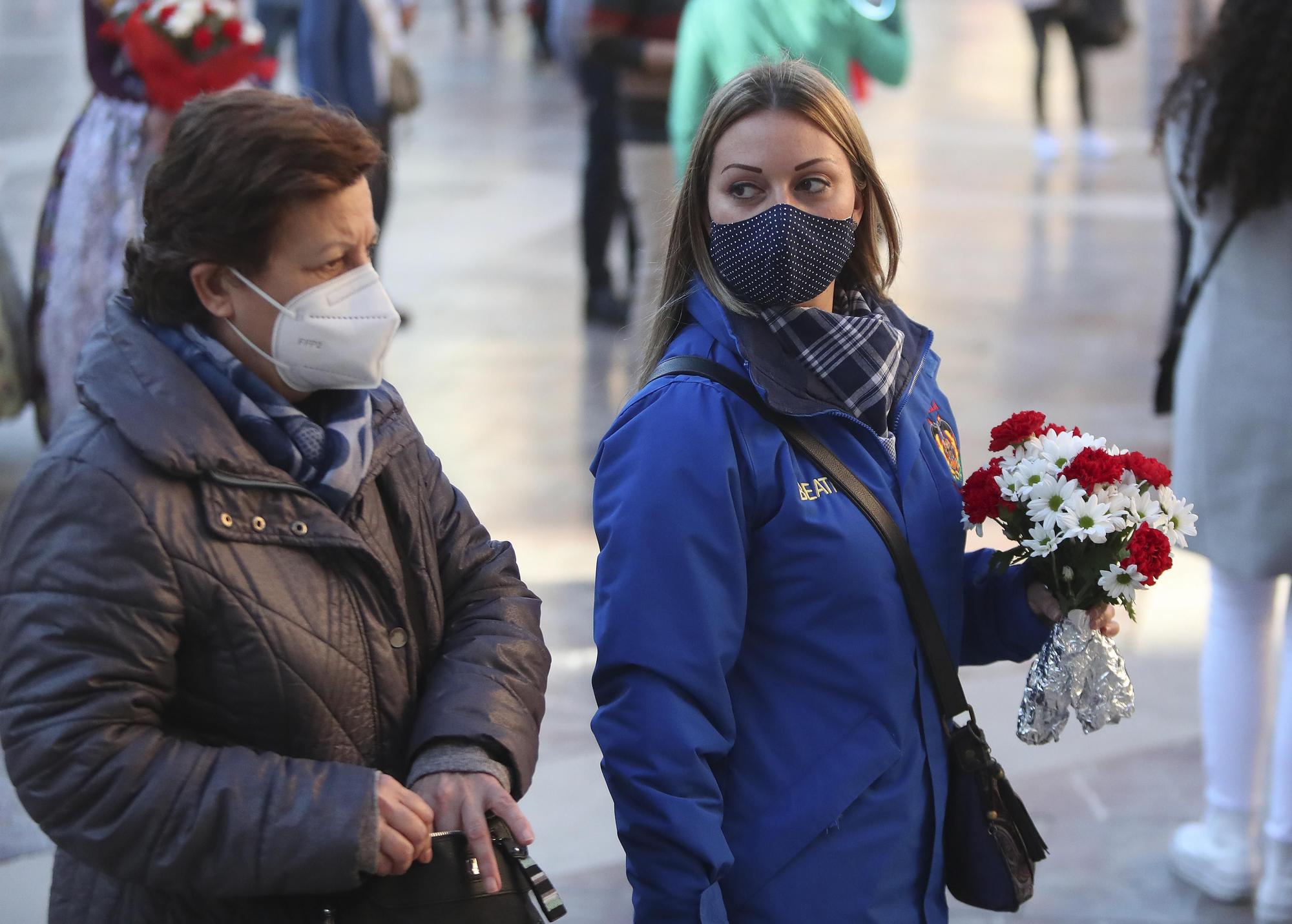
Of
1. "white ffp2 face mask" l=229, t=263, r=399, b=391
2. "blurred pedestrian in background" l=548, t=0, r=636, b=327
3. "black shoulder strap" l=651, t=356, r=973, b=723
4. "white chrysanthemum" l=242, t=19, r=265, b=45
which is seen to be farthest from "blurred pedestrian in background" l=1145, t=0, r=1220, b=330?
"white ffp2 face mask" l=229, t=263, r=399, b=391

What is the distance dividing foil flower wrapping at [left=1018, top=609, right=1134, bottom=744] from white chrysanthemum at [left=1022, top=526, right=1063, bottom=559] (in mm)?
114

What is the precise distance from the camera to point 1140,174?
1132 cm

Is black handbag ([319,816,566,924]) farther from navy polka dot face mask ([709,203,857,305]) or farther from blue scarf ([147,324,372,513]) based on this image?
navy polka dot face mask ([709,203,857,305])

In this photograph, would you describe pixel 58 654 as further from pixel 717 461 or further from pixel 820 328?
pixel 820 328

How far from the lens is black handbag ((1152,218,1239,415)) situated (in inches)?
124

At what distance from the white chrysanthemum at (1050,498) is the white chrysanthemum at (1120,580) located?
99mm

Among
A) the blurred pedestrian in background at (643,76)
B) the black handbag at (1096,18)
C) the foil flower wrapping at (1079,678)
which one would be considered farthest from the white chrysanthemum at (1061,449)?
the black handbag at (1096,18)

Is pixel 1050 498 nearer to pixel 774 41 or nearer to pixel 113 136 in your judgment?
pixel 774 41

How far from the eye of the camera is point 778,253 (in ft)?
6.66

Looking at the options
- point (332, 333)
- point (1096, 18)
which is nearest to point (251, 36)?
point (332, 333)

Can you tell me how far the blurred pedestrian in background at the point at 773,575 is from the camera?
1903 mm

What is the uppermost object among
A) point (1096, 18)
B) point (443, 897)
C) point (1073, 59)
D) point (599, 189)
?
point (443, 897)

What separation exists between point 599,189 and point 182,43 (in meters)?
3.28

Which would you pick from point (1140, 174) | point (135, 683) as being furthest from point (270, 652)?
point (1140, 174)
